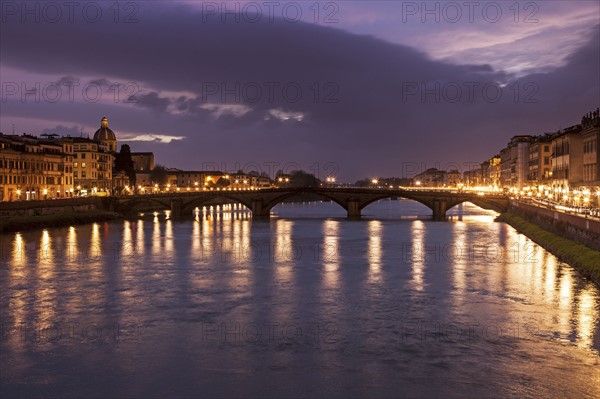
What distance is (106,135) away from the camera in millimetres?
139250

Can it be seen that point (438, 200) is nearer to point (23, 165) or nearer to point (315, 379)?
point (23, 165)

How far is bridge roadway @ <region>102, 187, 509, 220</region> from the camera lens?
85625mm

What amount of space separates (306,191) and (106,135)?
65405 millimetres

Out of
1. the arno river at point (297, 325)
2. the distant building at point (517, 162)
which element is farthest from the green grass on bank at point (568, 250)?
the distant building at point (517, 162)

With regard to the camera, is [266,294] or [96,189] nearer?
[266,294]

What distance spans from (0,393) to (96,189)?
3815 inches

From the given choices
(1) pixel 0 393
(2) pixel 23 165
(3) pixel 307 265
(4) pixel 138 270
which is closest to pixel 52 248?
(4) pixel 138 270

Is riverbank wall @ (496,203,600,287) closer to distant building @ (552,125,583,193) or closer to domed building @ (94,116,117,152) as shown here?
distant building @ (552,125,583,193)

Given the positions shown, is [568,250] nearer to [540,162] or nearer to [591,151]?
[591,151]

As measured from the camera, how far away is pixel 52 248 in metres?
45.4

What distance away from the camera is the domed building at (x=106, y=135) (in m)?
138

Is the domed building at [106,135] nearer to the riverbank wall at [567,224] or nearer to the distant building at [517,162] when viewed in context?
the distant building at [517,162]

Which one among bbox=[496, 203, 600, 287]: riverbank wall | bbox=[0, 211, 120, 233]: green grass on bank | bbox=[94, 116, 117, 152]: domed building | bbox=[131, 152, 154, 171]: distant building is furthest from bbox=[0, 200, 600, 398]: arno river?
bbox=[131, 152, 154, 171]: distant building

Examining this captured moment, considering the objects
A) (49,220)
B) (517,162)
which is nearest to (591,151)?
(49,220)
